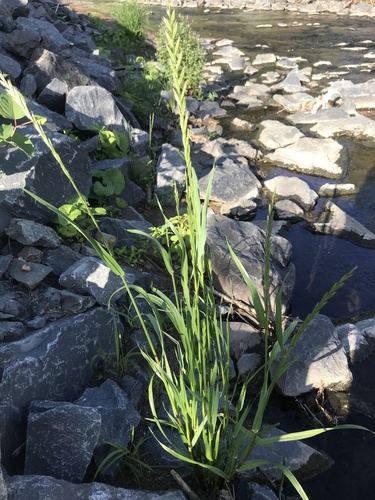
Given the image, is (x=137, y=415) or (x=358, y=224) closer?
(x=137, y=415)

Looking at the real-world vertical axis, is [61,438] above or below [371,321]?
above

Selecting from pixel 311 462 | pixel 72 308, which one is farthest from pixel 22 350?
pixel 311 462

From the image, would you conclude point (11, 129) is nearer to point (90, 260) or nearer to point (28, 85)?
point (90, 260)

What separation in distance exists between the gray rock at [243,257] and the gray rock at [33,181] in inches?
45.2

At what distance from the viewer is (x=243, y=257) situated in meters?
4.03

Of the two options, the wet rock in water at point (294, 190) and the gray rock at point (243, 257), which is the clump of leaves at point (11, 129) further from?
the wet rock in water at point (294, 190)

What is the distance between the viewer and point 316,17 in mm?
15484

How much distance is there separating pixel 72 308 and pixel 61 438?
2.84 feet

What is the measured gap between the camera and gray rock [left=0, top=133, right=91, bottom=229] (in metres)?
3.46

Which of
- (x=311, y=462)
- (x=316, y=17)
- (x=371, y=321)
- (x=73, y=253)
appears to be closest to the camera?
(x=311, y=462)

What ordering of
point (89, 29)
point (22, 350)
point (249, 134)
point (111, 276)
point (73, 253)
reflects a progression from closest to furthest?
1. point (22, 350)
2. point (111, 276)
3. point (73, 253)
4. point (249, 134)
5. point (89, 29)

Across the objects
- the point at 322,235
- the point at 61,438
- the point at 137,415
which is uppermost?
the point at 61,438

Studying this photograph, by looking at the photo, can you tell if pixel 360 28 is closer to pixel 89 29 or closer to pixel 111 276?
pixel 89 29

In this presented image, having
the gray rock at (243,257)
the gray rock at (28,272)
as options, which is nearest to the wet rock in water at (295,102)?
the gray rock at (243,257)
